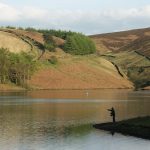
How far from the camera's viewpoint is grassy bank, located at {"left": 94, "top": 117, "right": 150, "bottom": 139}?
55.3 metres

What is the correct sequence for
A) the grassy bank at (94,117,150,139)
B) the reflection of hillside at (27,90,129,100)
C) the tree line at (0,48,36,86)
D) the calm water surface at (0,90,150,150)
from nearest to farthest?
the calm water surface at (0,90,150,150) → the grassy bank at (94,117,150,139) → the reflection of hillside at (27,90,129,100) → the tree line at (0,48,36,86)

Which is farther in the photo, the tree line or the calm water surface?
the tree line

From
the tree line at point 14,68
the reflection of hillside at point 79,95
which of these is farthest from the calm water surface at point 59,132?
→ the tree line at point 14,68

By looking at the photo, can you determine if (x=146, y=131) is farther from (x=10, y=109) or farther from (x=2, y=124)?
(x=10, y=109)

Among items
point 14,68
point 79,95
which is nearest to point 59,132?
point 79,95

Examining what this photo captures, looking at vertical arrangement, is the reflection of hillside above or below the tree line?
below

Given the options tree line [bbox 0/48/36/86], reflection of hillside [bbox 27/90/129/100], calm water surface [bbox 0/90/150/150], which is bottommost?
calm water surface [bbox 0/90/150/150]

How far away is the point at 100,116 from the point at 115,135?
21292 mm

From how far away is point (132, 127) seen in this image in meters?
58.0

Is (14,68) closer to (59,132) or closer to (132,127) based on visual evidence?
(59,132)

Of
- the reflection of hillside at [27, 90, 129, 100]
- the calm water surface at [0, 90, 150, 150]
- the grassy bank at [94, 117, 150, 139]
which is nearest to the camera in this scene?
the calm water surface at [0, 90, 150, 150]

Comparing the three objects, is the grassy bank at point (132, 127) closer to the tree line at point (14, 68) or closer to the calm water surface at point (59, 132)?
the calm water surface at point (59, 132)

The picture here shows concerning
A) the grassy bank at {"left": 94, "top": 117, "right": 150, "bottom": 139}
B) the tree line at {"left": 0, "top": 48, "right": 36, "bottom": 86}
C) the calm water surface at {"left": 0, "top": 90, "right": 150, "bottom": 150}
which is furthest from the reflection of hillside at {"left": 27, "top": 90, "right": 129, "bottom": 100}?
the grassy bank at {"left": 94, "top": 117, "right": 150, "bottom": 139}

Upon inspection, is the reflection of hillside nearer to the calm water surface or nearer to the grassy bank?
the calm water surface
